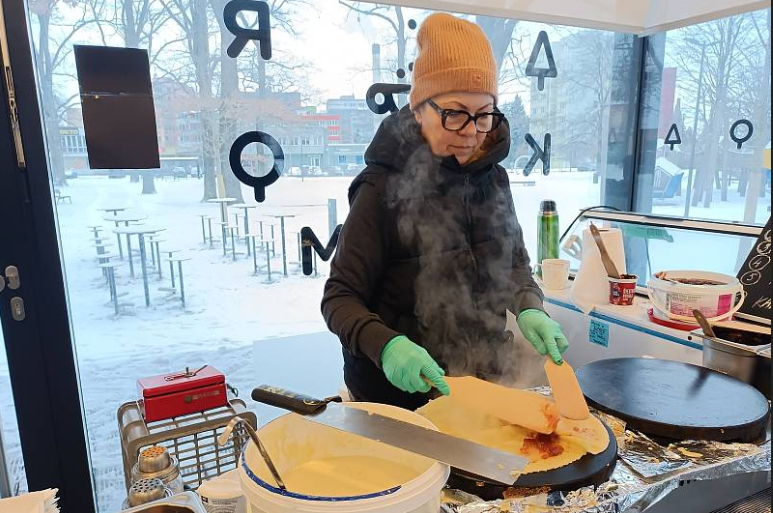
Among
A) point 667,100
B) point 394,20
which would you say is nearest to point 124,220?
point 394,20

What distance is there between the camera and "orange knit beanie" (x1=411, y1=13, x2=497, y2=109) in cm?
130

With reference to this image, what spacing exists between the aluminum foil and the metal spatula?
0.09 meters

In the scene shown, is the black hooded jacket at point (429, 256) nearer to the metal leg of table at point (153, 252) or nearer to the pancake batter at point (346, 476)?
the pancake batter at point (346, 476)

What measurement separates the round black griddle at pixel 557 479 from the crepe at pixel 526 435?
17 millimetres

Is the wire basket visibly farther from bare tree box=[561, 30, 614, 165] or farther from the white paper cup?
bare tree box=[561, 30, 614, 165]

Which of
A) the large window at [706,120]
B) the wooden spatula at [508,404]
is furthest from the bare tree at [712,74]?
the wooden spatula at [508,404]

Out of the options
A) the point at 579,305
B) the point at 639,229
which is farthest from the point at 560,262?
the point at 639,229

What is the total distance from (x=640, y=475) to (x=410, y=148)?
92 cm

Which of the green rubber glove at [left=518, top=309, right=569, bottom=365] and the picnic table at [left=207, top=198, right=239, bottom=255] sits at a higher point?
the picnic table at [left=207, top=198, right=239, bottom=255]

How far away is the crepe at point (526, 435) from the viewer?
0.96 metres

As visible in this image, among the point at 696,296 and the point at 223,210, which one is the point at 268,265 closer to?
the point at 223,210

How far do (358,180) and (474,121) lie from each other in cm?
34

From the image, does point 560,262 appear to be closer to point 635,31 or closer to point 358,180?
point 358,180

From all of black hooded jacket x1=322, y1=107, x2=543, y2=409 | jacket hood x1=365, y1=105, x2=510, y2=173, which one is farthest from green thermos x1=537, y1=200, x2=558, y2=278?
jacket hood x1=365, y1=105, x2=510, y2=173
